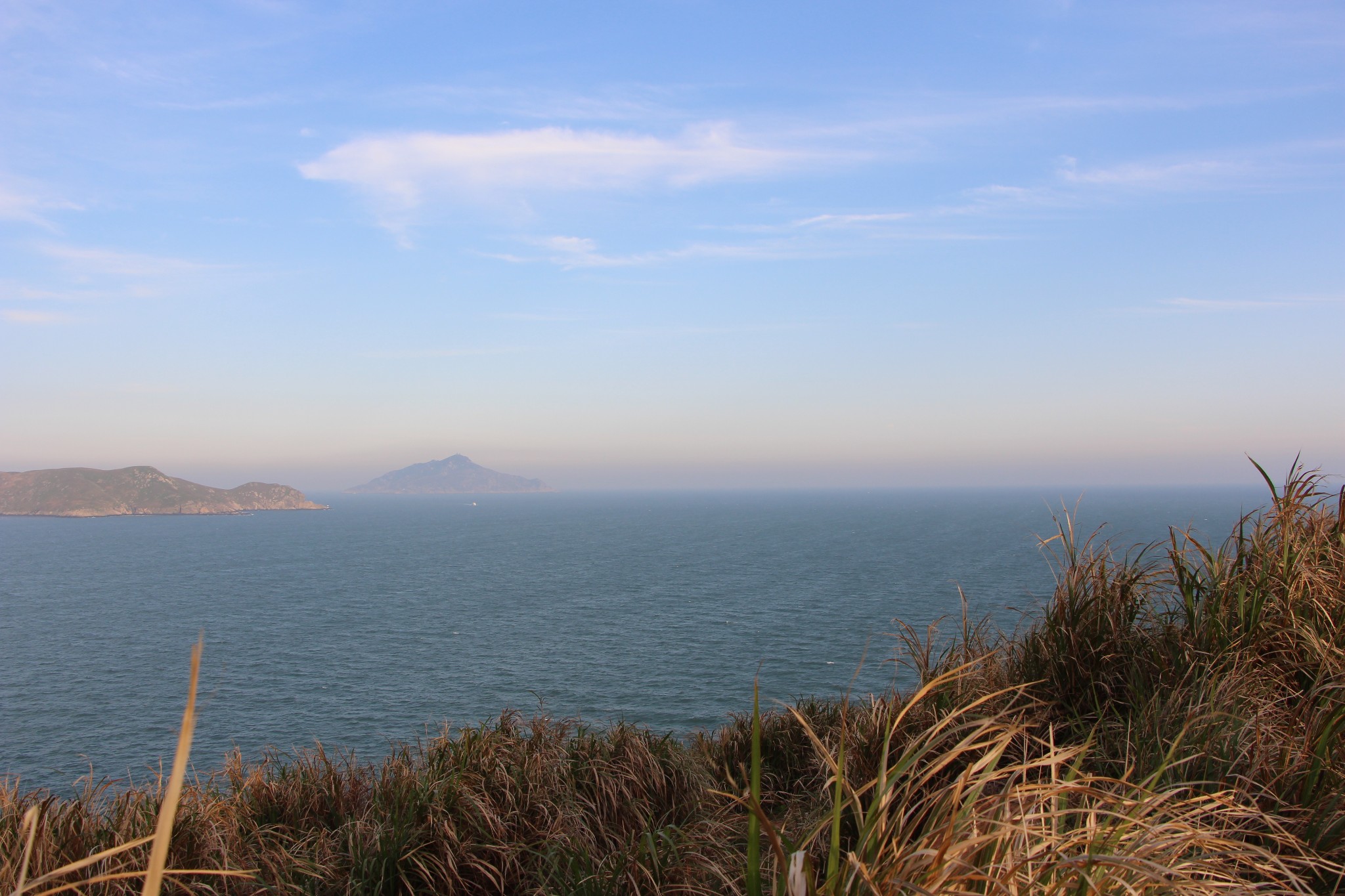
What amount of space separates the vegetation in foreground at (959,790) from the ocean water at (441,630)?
1177 mm

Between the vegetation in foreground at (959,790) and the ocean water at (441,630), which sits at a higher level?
the vegetation in foreground at (959,790)

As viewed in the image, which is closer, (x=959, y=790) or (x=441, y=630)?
(x=959, y=790)

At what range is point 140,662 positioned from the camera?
35531 mm

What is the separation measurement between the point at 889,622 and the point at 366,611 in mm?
29747

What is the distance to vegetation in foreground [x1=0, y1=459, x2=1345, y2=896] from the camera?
306 centimetres

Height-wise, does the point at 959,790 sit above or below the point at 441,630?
above

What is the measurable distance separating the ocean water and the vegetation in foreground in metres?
1.18

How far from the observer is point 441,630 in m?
40.4

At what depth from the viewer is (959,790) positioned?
3008mm

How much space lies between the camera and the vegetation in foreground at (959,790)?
3.06 m

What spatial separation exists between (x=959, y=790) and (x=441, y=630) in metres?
40.2

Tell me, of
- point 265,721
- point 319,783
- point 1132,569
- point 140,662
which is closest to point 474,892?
point 319,783

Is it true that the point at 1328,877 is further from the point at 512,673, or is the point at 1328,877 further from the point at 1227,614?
the point at 512,673

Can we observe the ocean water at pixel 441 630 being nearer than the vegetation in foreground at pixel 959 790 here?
No
